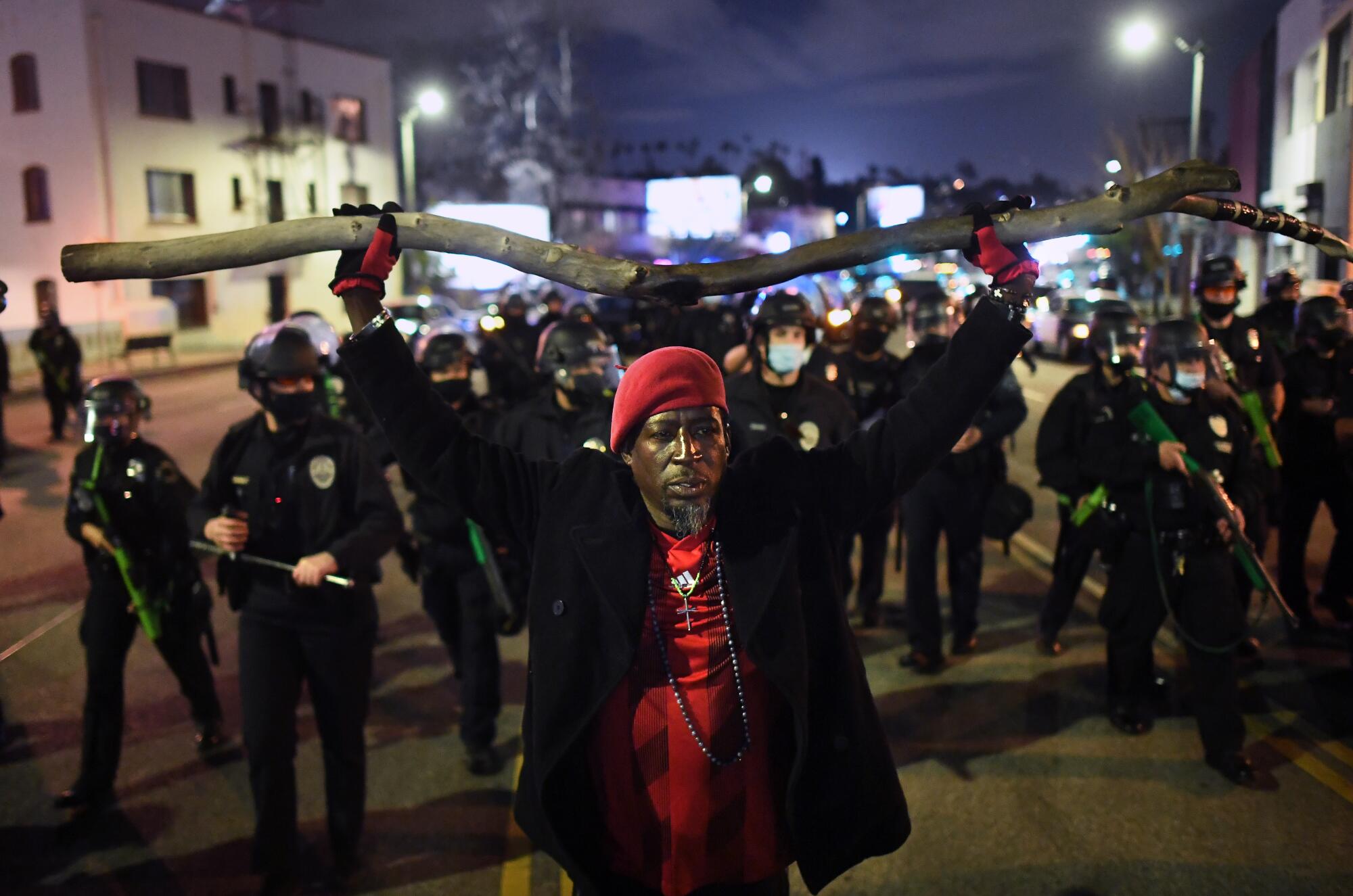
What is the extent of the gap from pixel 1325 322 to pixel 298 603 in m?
6.59

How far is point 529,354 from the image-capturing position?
12414mm

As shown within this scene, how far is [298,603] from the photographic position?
4328 mm

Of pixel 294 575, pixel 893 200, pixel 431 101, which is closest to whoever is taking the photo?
pixel 294 575

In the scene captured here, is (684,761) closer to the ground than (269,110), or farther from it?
closer to the ground

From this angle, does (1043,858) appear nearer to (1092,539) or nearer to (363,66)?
(1092,539)

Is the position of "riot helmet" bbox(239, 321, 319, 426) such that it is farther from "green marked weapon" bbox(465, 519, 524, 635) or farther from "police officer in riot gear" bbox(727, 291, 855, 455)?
"police officer in riot gear" bbox(727, 291, 855, 455)

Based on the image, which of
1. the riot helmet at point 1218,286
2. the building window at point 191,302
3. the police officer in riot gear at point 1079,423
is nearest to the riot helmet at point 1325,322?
the riot helmet at point 1218,286

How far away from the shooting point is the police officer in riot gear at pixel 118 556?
5035 millimetres

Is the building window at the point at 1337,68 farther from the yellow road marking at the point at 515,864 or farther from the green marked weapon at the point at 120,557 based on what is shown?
the green marked weapon at the point at 120,557

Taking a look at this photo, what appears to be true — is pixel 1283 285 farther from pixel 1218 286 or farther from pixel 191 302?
pixel 191 302

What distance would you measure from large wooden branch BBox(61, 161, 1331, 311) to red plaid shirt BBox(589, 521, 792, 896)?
26.3 inches

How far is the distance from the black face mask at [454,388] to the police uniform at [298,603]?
1.73m

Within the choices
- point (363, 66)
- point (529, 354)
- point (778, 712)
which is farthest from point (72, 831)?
point (363, 66)

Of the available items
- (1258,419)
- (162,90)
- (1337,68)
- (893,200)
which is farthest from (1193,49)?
(893,200)
